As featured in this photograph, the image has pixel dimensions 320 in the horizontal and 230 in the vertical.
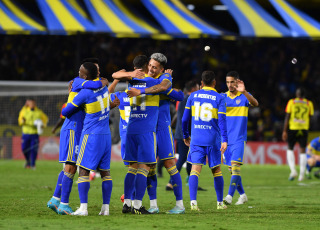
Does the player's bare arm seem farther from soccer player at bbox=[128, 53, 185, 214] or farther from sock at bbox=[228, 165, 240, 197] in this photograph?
soccer player at bbox=[128, 53, 185, 214]

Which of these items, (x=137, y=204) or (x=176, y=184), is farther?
(x=176, y=184)

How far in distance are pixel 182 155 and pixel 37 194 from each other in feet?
11.5

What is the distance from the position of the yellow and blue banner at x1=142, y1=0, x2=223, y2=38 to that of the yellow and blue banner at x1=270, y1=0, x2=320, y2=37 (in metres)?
2.87

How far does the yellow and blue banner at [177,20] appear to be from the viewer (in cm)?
2492

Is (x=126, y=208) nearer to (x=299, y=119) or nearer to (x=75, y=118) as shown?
(x=75, y=118)

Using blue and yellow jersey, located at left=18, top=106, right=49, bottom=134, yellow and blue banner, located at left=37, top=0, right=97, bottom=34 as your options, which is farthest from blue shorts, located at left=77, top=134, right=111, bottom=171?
yellow and blue banner, located at left=37, top=0, right=97, bottom=34

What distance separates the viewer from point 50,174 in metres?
19.3

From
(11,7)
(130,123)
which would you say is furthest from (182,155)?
(11,7)

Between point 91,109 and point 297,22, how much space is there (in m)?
18.5

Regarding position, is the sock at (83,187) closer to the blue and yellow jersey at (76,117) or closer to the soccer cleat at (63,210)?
the soccer cleat at (63,210)

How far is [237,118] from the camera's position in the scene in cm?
1178

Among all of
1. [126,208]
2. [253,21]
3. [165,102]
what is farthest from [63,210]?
[253,21]

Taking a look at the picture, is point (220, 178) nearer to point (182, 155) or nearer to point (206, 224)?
point (206, 224)

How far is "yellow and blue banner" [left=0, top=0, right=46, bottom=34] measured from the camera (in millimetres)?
24219
